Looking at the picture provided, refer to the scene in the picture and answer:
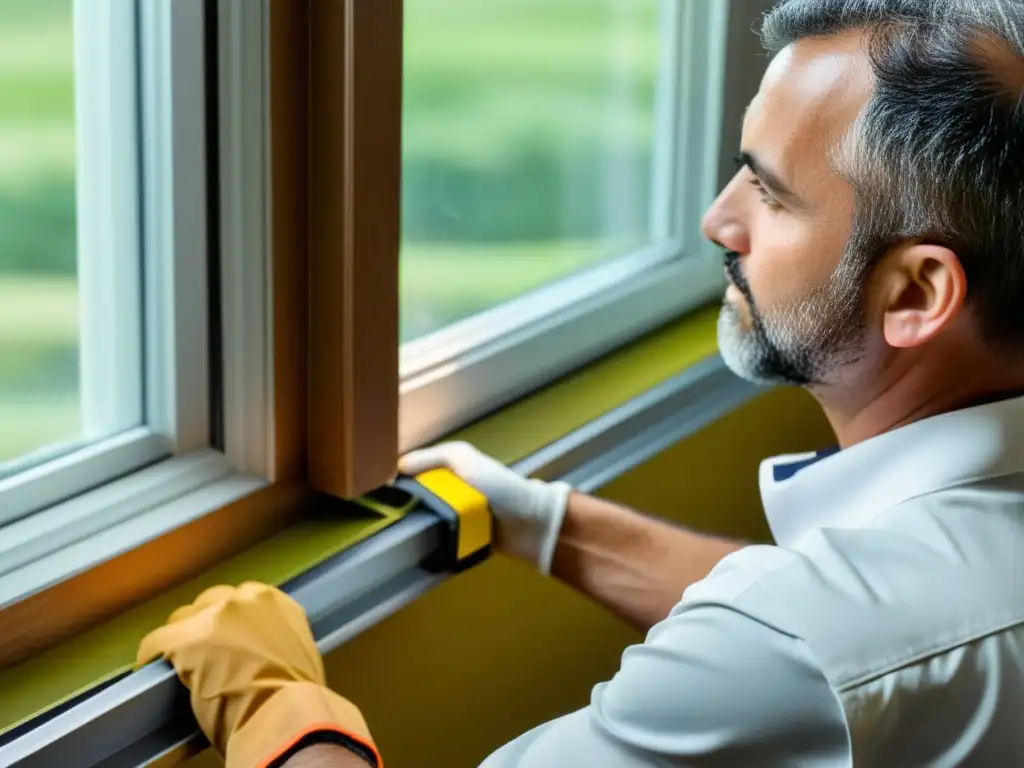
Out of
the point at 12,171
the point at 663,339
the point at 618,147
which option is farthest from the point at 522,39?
the point at 12,171

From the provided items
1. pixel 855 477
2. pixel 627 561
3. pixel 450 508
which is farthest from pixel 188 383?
pixel 855 477

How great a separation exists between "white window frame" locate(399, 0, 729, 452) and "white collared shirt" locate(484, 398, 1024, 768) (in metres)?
0.52

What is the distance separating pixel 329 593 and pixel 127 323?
12.1 inches

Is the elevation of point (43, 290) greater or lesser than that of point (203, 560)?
greater

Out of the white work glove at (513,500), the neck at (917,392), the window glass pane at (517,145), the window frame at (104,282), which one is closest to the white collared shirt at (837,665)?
the neck at (917,392)

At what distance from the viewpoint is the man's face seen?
44.6 inches

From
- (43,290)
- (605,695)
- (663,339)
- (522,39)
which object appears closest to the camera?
(605,695)

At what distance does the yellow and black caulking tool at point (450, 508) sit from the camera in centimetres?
131

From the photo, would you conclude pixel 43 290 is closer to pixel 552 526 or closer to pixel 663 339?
pixel 552 526

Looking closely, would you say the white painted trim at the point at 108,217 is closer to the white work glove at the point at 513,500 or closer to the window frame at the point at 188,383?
the window frame at the point at 188,383

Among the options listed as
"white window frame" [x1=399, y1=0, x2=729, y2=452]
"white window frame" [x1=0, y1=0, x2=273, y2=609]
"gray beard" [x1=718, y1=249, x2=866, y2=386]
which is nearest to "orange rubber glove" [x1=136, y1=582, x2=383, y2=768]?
"white window frame" [x1=0, y1=0, x2=273, y2=609]

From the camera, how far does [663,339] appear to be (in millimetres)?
1904

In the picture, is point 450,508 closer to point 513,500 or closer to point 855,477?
point 513,500

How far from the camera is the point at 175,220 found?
3.71ft
